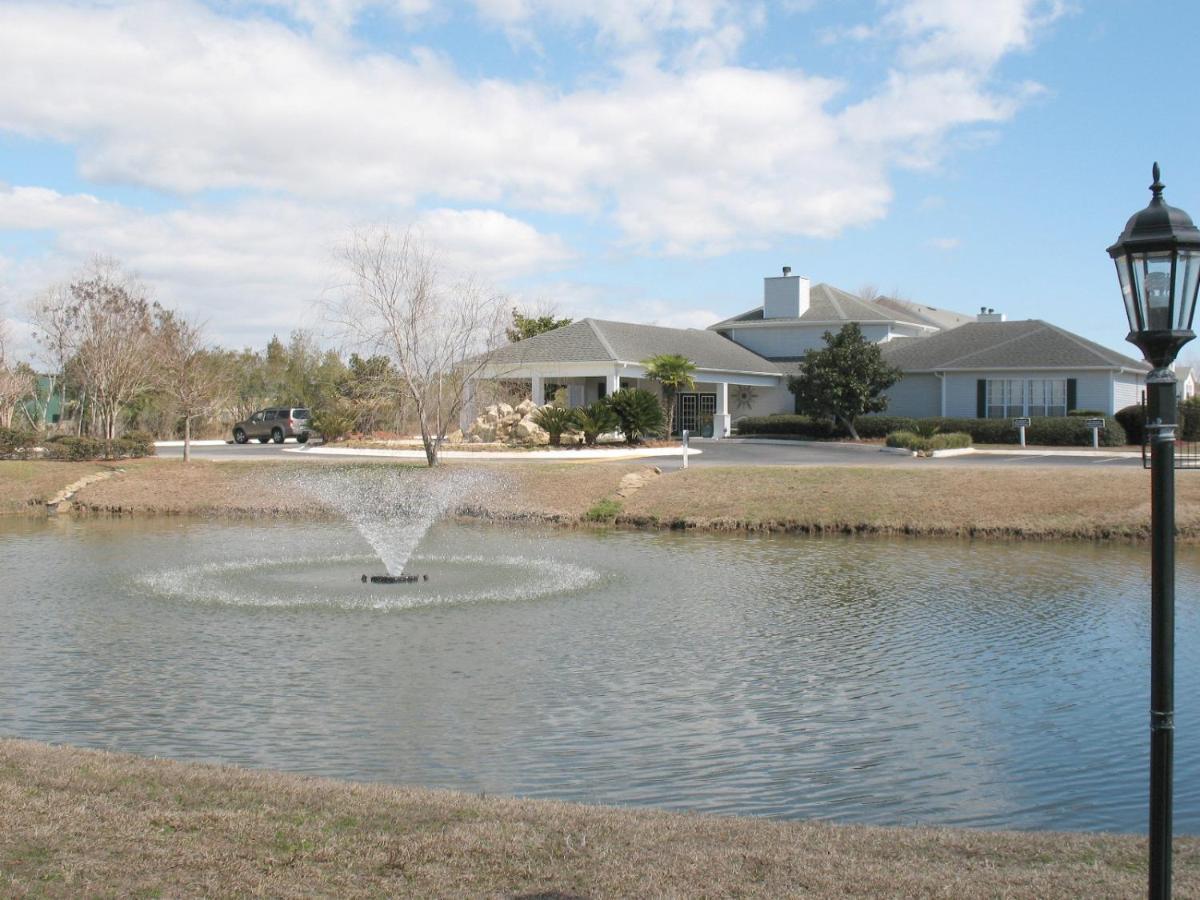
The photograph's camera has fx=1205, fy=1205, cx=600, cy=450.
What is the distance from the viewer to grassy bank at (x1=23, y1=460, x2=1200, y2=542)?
81.3ft

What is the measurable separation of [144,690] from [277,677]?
1210mm

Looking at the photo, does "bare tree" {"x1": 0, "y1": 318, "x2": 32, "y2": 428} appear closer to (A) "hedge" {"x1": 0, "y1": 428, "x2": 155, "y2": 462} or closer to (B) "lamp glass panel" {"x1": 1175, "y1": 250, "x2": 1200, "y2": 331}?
(A) "hedge" {"x1": 0, "y1": 428, "x2": 155, "y2": 462}

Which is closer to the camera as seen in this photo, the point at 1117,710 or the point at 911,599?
the point at 1117,710

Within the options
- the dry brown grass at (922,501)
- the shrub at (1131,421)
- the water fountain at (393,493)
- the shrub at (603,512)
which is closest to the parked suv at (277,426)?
the water fountain at (393,493)

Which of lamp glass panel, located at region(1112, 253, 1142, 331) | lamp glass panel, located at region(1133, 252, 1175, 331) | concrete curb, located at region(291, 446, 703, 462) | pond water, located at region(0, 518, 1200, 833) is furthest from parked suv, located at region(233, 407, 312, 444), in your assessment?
lamp glass panel, located at region(1133, 252, 1175, 331)

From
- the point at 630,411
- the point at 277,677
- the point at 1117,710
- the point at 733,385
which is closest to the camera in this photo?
the point at 1117,710

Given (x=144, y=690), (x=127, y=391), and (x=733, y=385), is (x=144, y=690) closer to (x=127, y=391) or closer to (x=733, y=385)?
(x=127, y=391)

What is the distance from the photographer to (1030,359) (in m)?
47.4

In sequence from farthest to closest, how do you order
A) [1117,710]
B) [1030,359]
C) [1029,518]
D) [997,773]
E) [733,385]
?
1. [733,385]
2. [1030,359]
3. [1029,518]
4. [1117,710]
5. [997,773]

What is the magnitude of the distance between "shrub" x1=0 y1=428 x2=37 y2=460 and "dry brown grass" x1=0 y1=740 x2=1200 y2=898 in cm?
3151

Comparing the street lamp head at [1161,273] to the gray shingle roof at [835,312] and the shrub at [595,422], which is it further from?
the gray shingle roof at [835,312]

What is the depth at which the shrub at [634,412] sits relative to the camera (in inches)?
1650

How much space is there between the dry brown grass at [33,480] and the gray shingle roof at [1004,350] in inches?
1273

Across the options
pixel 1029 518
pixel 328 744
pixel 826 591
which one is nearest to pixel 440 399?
pixel 1029 518
